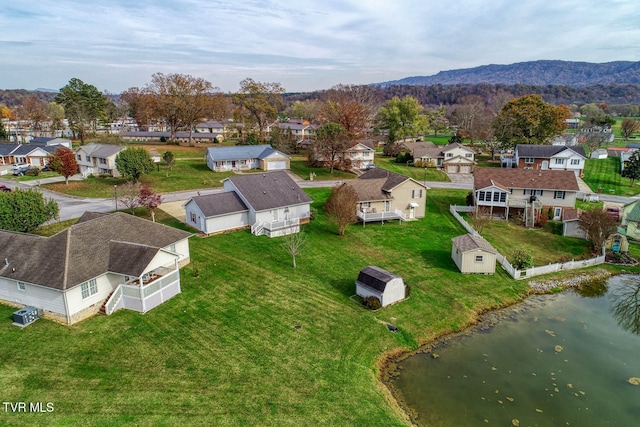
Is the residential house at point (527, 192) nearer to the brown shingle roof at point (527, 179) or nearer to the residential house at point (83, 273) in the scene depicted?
the brown shingle roof at point (527, 179)

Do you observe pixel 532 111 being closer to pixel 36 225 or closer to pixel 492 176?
pixel 492 176

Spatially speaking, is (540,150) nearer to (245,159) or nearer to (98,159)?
(245,159)

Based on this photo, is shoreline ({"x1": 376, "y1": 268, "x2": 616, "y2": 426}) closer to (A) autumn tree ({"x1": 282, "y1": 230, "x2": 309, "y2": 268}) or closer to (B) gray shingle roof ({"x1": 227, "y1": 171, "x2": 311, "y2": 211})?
(A) autumn tree ({"x1": 282, "y1": 230, "x2": 309, "y2": 268})

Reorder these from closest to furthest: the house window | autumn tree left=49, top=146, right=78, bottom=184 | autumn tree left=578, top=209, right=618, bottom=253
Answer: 1. the house window
2. autumn tree left=578, top=209, right=618, bottom=253
3. autumn tree left=49, top=146, right=78, bottom=184

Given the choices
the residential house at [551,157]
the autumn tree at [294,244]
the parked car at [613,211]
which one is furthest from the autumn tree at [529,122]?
the autumn tree at [294,244]

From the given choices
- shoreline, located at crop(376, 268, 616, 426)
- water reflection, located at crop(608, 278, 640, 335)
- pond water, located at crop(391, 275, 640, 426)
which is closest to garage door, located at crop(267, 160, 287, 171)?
shoreline, located at crop(376, 268, 616, 426)

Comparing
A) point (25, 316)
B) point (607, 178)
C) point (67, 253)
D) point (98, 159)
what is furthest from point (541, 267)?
point (98, 159)

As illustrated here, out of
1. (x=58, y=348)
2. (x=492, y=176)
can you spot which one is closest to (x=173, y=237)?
(x=58, y=348)
